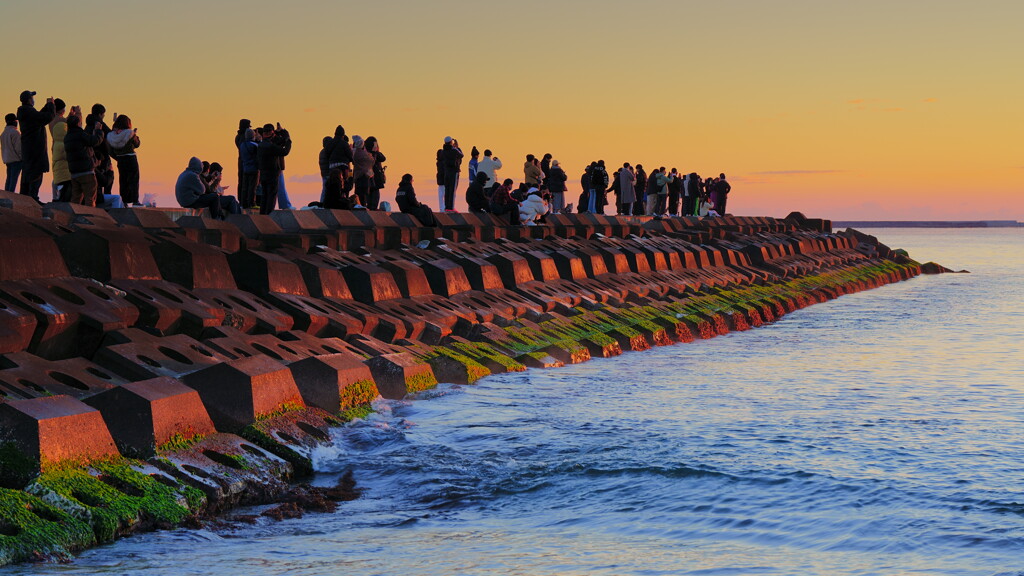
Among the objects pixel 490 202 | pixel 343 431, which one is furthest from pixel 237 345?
pixel 490 202

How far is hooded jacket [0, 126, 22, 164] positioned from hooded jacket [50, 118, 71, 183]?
1.78 feet

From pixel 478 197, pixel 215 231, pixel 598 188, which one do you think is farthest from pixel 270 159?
pixel 598 188

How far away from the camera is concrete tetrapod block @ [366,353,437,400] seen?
1046 cm

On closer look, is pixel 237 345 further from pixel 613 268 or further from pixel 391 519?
pixel 613 268

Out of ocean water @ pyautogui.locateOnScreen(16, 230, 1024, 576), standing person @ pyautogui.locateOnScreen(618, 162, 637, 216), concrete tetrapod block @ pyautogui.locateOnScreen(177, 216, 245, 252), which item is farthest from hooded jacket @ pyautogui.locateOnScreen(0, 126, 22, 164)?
standing person @ pyautogui.locateOnScreen(618, 162, 637, 216)

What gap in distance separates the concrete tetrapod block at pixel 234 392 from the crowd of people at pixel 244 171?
6845mm

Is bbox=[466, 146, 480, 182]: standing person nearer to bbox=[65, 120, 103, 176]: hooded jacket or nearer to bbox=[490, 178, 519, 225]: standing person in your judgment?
bbox=[490, 178, 519, 225]: standing person

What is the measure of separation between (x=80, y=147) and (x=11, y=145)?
70.8 inches

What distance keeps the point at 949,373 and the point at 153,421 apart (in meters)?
11.7

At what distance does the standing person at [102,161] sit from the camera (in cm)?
1423

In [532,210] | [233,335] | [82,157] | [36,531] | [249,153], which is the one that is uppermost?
[249,153]

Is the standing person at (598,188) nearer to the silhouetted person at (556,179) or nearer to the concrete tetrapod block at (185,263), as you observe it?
the silhouetted person at (556,179)

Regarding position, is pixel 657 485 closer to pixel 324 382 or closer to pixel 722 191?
pixel 324 382

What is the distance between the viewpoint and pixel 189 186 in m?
14.8
